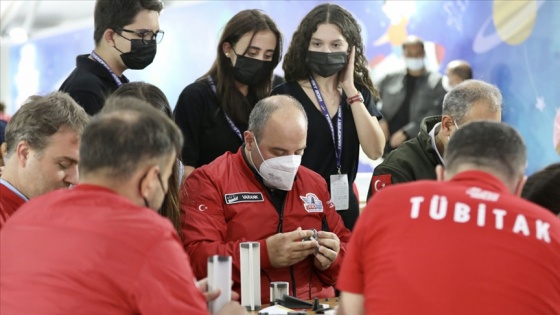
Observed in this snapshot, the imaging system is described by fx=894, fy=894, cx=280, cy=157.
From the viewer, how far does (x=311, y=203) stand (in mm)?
3797

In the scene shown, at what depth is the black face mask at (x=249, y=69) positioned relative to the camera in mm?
4324

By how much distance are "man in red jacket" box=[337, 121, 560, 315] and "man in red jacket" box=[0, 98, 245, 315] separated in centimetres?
50

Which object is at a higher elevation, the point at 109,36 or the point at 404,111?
the point at 109,36

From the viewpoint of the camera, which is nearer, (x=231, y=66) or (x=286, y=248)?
(x=286, y=248)

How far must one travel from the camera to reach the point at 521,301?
2.28m

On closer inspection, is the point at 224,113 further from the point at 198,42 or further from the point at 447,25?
the point at 198,42

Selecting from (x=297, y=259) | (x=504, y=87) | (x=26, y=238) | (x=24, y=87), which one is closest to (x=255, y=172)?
(x=297, y=259)

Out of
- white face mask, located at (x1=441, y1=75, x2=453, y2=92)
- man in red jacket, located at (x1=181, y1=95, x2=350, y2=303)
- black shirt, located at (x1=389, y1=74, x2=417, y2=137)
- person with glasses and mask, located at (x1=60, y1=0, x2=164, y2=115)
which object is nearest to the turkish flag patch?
man in red jacket, located at (x1=181, y1=95, x2=350, y2=303)

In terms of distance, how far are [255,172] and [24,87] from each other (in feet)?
28.8

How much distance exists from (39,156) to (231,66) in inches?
61.0

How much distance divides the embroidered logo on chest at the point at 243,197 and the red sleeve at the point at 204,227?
3cm

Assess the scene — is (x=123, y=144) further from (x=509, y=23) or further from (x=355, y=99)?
(x=509, y=23)

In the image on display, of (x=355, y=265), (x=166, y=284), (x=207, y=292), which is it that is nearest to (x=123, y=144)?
(x=166, y=284)

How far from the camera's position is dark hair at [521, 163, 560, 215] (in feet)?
10.0
